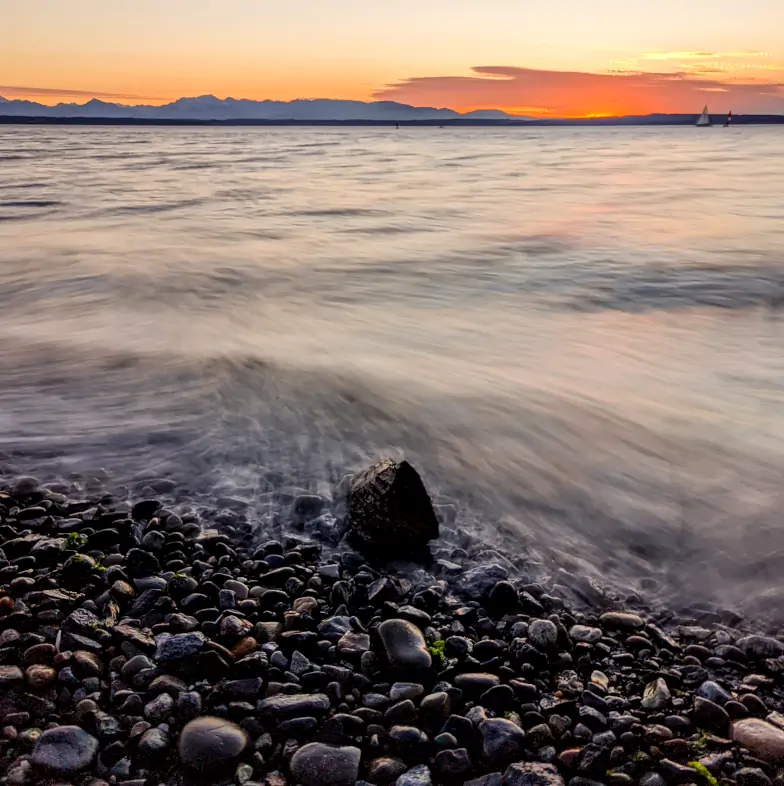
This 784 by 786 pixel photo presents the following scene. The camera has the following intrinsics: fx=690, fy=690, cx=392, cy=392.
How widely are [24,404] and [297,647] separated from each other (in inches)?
167

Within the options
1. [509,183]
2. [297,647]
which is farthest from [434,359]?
[509,183]

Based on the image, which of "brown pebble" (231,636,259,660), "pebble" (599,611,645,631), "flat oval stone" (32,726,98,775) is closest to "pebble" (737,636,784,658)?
"pebble" (599,611,645,631)

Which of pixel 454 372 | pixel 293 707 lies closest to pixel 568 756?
pixel 293 707

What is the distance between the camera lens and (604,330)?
8.75 metres

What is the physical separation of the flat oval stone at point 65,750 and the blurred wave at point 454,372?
182cm

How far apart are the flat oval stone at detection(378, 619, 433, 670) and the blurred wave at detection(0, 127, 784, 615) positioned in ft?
3.71

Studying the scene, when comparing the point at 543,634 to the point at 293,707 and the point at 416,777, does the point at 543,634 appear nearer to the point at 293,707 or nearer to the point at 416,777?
the point at 416,777

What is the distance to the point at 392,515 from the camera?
3658 millimetres

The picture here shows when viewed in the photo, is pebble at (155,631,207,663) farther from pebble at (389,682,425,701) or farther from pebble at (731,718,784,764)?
pebble at (731,718,784,764)

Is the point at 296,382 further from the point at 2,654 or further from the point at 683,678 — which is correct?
the point at 683,678

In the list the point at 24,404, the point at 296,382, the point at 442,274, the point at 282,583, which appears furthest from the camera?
the point at 442,274

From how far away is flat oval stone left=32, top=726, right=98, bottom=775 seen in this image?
2.28 metres

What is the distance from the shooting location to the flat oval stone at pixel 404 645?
2.78 meters

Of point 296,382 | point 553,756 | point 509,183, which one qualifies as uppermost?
point 509,183
